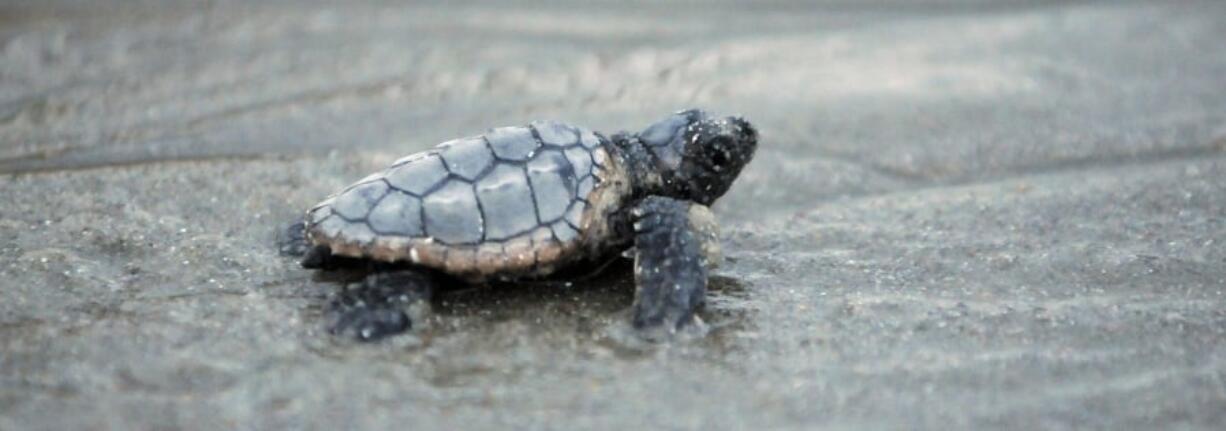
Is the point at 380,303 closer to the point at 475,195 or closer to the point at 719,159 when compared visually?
the point at 475,195

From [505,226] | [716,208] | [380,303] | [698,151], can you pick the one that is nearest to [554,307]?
[505,226]

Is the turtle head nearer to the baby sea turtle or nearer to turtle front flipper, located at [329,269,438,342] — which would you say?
the baby sea turtle

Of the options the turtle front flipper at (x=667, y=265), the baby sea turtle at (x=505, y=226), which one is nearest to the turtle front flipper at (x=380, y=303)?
the baby sea turtle at (x=505, y=226)

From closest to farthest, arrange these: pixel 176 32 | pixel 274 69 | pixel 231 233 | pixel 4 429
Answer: pixel 4 429 → pixel 231 233 → pixel 274 69 → pixel 176 32

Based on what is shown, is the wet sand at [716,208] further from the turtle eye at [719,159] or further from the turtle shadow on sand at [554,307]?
the turtle eye at [719,159]

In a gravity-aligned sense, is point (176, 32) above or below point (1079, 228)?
above

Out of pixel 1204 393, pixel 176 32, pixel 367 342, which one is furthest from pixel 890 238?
pixel 176 32

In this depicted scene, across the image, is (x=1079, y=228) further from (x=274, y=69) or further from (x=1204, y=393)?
(x=274, y=69)
